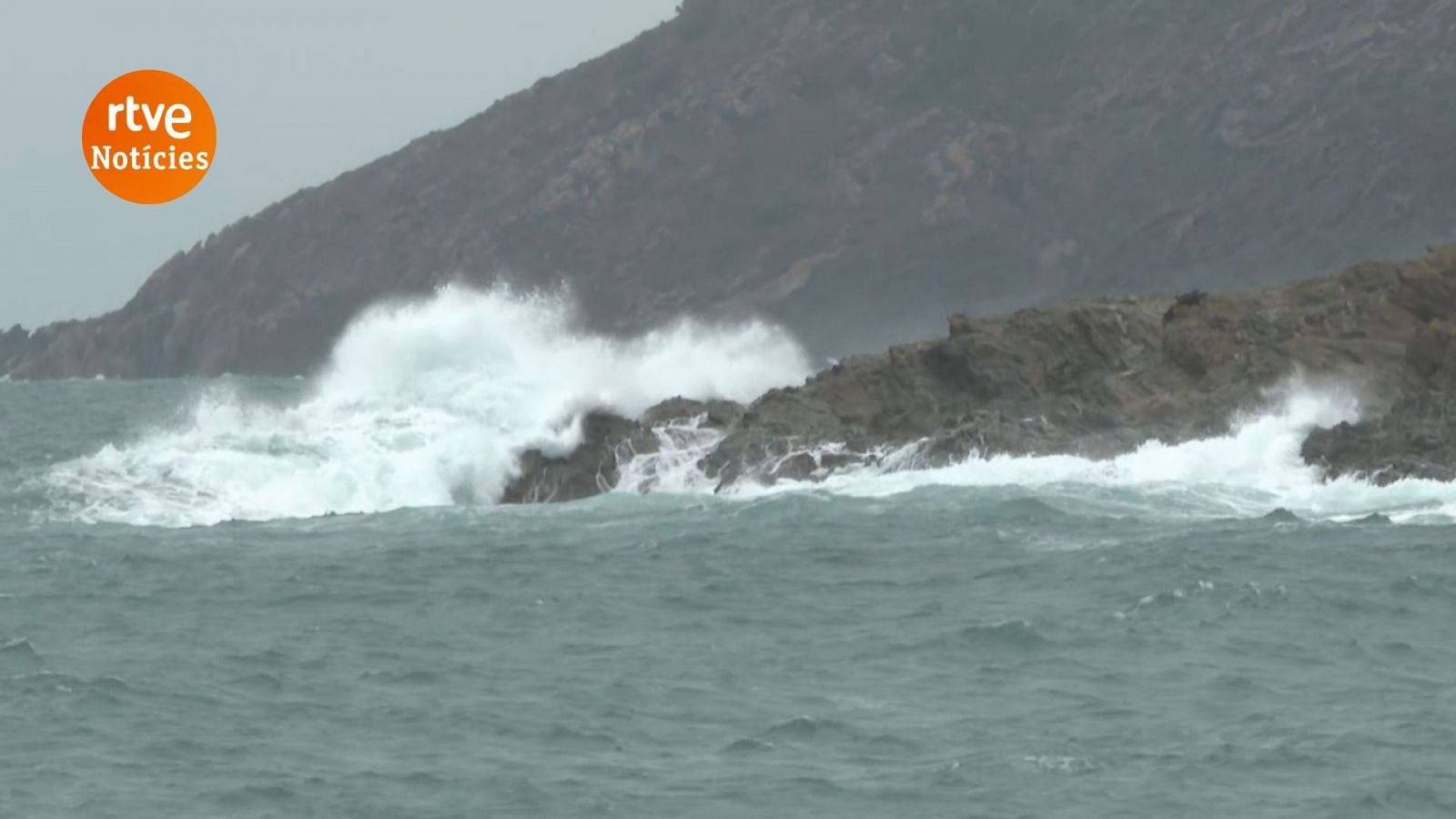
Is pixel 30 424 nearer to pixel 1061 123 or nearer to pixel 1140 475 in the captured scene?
pixel 1140 475

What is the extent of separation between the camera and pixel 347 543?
30047mm

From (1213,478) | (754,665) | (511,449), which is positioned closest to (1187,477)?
(1213,478)

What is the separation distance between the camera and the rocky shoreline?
112 feet

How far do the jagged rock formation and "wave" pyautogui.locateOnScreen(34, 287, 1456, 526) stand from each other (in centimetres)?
6288

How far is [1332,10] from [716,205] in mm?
32463

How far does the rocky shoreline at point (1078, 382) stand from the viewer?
34.1m

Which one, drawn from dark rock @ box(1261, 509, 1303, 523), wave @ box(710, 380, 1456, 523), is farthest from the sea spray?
dark rock @ box(1261, 509, 1303, 523)

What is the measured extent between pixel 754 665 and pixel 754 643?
0.96 metres

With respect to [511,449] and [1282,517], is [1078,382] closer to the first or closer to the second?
[1282,517]

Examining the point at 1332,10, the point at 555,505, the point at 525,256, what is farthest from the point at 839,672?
the point at 525,256

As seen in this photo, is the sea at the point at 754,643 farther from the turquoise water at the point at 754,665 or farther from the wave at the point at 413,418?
the wave at the point at 413,418

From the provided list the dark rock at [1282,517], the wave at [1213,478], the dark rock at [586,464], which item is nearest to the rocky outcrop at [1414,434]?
the wave at [1213,478]

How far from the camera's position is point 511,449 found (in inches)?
1539

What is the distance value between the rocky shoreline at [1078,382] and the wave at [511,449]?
37 cm
